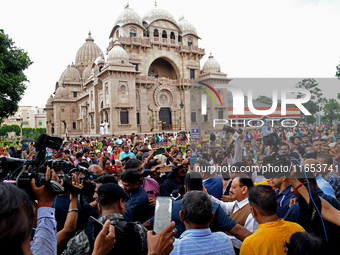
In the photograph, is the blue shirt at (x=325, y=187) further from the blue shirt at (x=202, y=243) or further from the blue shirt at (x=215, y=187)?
the blue shirt at (x=202, y=243)

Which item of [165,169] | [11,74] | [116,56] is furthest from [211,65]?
[165,169]

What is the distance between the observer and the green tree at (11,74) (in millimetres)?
15250

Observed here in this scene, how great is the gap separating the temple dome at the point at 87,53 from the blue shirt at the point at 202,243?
48.9 m

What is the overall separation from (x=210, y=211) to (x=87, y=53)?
49.9 meters

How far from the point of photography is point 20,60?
17031mm

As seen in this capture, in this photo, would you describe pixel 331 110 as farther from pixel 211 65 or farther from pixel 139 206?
pixel 211 65

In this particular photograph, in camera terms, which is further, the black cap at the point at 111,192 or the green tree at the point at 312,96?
the green tree at the point at 312,96

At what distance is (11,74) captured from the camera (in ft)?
52.3

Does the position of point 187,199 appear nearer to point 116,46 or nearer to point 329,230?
point 329,230

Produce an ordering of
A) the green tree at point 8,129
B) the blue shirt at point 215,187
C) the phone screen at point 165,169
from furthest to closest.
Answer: the green tree at point 8,129, the phone screen at point 165,169, the blue shirt at point 215,187

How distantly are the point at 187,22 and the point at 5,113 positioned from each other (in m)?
27.5

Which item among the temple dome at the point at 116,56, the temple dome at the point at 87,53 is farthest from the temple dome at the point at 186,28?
the temple dome at the point at 87,53

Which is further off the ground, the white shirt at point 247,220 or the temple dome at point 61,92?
the temple dome at point 61,92

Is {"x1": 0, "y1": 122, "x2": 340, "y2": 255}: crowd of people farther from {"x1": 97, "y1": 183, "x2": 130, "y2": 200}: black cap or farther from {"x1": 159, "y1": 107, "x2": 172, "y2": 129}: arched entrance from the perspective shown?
{"x1": 159, "y1": 107, "x2": 172, "y2": 129}: arched entrance
